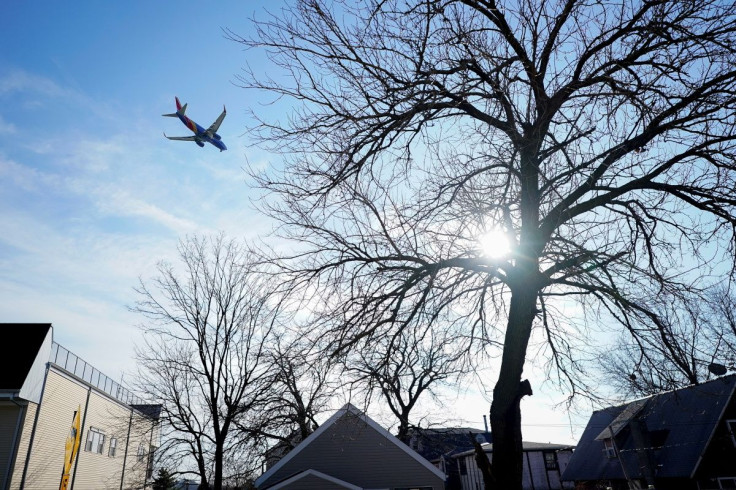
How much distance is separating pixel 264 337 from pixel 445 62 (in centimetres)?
1422

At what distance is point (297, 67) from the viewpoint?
5910 millimetres

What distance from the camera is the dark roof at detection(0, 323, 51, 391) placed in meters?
18.0

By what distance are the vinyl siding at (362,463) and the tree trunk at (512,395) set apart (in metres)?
14.5

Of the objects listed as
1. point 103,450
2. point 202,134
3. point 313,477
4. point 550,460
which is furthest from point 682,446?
point 103,450

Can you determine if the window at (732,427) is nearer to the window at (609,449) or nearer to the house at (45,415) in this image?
the window at (609,449)

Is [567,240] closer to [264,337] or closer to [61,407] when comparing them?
[264,337]

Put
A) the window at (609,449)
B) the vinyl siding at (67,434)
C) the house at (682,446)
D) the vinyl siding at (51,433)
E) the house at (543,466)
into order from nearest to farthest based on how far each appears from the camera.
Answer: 1. the vinyl siding at (67,434)
2. the vinyl siding at (51,433)
3. the house at (682,446)
4. the window at (609,449)
5. the house at (543,466)

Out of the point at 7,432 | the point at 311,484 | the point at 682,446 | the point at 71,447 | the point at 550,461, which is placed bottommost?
the point at 311,484

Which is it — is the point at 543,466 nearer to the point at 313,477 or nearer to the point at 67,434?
the point at 313,477

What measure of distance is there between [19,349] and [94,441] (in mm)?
10190

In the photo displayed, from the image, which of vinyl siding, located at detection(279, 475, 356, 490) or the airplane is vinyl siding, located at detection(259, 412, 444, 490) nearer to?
vinyl siding, located at detection(279, 475, 356, 490)

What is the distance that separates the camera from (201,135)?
1418 centimetres

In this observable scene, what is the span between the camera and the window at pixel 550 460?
141ft

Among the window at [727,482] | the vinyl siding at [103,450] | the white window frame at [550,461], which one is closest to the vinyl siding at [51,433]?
the vinyl siding at [103,450]
